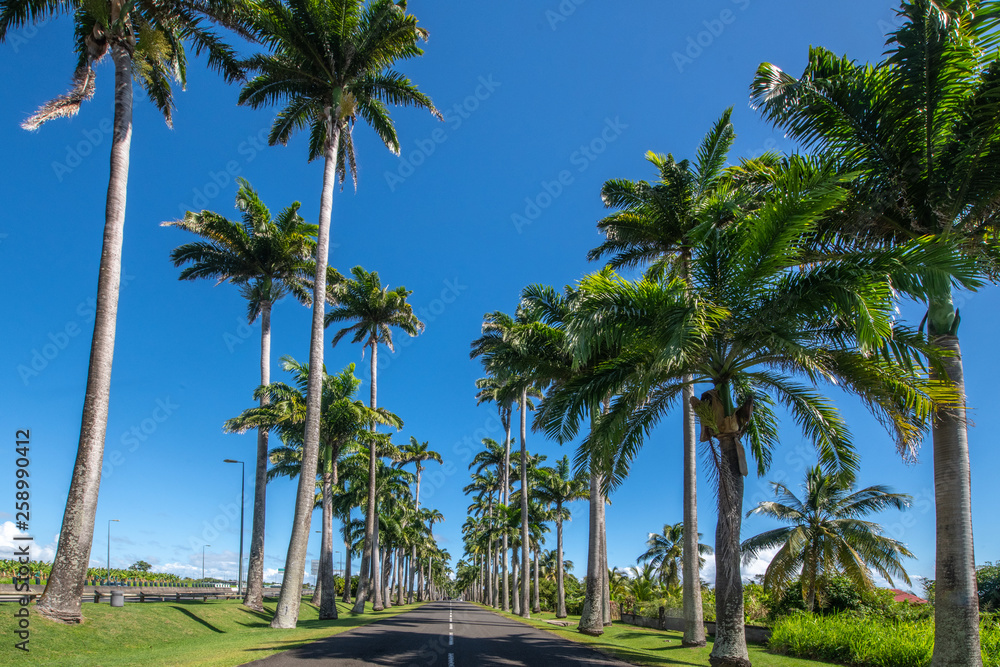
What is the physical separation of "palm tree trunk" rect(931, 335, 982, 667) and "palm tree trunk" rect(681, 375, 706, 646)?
742 cm

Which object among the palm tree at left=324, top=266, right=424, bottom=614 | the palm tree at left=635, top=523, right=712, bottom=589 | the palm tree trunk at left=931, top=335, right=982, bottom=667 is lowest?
the palm tree at left=635, top=523, right=712, bottom=589

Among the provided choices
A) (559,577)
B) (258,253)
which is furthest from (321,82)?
(559,577)

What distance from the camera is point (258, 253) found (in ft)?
95.3

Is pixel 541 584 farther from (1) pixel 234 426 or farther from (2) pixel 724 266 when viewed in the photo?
(2) pixel 724 266

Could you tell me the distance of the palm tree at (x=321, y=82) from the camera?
61.2 ft

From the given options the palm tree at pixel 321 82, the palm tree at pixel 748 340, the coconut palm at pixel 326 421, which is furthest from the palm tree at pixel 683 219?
the coconut palm at pixel 326 421

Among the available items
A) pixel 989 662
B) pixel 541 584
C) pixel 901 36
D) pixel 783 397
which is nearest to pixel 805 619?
pixel 989 662

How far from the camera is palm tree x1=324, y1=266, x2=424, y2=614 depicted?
3322 cm

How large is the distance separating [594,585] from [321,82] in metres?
22.3

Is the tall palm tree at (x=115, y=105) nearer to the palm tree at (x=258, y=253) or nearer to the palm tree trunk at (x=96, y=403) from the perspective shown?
the palm tree trunk at (x=96, y=403)

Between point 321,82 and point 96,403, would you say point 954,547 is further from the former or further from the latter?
point 321,82

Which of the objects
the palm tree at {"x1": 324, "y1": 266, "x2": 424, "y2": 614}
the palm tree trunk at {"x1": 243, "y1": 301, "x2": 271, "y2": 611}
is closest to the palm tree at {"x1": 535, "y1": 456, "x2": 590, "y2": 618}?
the palm tree at {"x1": 324, "y1": 266, "x2": 424, "y2": 614}

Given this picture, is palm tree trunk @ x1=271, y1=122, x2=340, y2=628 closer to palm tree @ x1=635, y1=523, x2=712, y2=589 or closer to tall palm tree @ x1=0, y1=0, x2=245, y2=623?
tall palm tree @ x1=0, y1=0, x2=245, y2=623

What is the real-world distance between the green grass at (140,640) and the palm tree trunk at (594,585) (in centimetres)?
977
